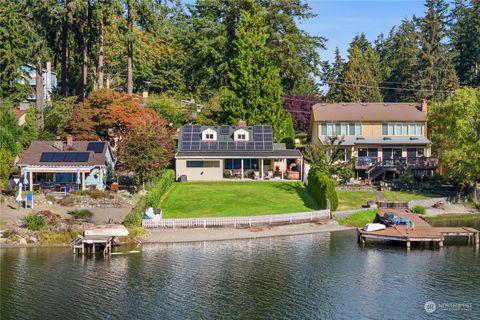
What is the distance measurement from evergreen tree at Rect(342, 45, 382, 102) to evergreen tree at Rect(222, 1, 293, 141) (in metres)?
35.3

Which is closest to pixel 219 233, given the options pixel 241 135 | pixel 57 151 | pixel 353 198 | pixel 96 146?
pixel 353 198

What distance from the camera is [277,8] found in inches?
3875

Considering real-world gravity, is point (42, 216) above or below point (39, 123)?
below

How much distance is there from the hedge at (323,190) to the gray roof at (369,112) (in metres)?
22.5

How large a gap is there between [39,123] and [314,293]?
52548 millimetres

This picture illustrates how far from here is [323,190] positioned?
61.7 m

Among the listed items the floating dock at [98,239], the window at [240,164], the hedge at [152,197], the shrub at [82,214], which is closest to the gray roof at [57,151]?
the hedge at [152,197]

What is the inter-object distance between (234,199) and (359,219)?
40.7ft

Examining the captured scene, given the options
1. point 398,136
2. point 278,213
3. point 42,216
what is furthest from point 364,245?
point 398,136

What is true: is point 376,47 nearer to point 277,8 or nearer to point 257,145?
point 277,8

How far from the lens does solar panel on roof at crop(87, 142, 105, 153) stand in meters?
67.7

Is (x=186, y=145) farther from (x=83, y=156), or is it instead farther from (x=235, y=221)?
(x=235, y=221)

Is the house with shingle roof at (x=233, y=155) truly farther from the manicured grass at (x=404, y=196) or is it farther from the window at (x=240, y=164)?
the manicured grass at (x=404, y=196)

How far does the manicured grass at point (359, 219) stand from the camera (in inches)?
2333
